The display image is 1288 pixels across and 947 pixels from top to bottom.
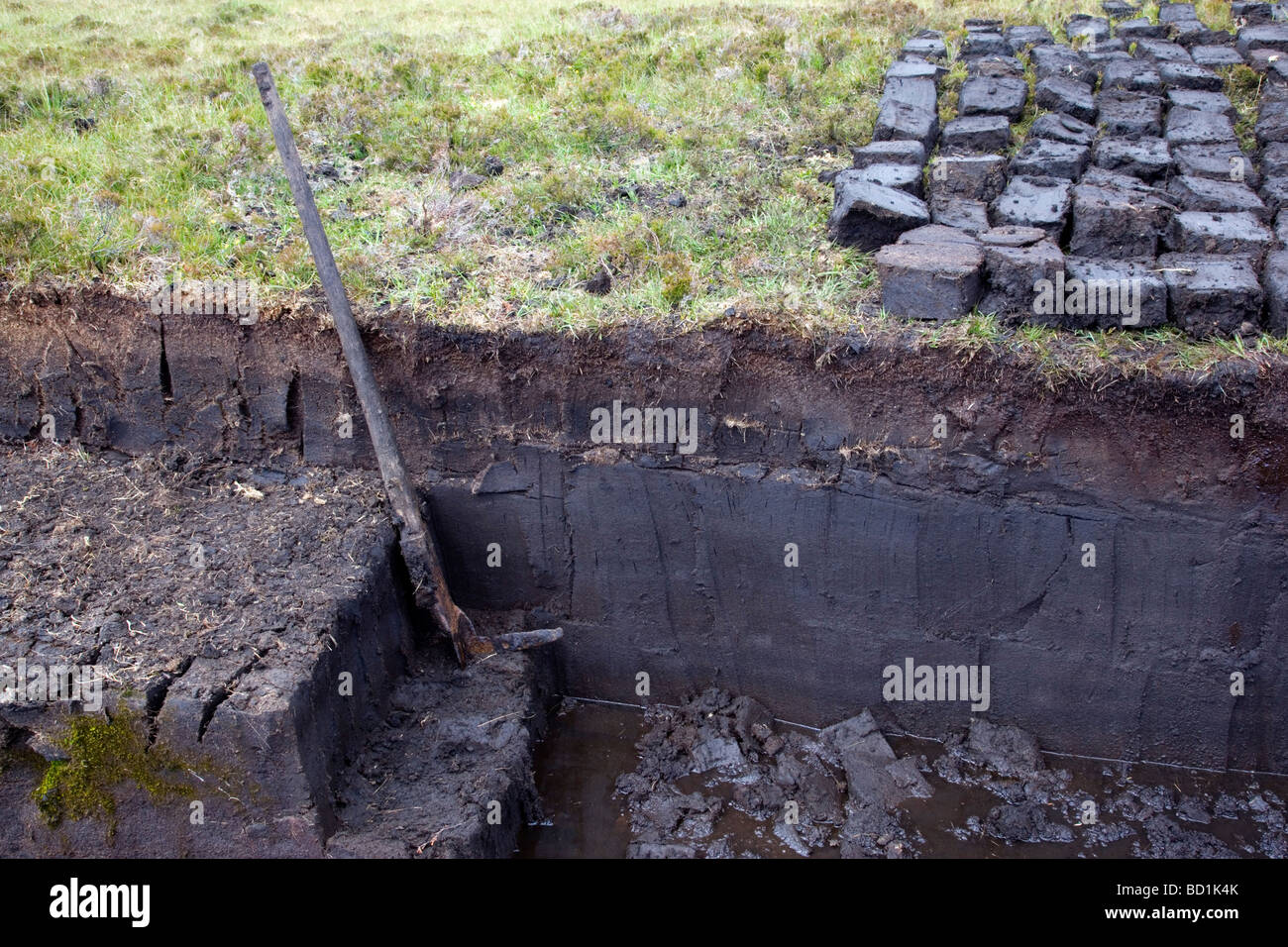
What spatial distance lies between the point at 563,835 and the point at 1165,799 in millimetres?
2630

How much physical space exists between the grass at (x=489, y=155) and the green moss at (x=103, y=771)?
2.03 metres

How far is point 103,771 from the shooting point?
3.64 m

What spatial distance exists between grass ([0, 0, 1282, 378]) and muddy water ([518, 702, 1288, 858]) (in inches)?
78.1

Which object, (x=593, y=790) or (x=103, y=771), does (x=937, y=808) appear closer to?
(x=593, y=790)

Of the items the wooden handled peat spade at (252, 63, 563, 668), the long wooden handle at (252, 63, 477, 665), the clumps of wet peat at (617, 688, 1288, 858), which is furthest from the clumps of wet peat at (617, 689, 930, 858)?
the long wooden handle at (252, 63, 477, 665)

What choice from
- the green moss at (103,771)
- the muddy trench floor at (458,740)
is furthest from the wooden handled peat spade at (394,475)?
the green moss at (103,771)

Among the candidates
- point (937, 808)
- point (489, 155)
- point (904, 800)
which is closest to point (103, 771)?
point (904, 800)

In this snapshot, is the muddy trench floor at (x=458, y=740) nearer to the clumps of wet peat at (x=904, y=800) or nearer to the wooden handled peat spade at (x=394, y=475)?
the clumps of wet peat at (x=904, y=800)

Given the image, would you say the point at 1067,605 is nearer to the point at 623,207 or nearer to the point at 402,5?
the point at 623,207

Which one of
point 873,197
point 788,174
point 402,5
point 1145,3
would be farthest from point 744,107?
point 402,5

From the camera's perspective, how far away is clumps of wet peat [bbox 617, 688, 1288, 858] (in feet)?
13.6

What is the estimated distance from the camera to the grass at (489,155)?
15.4 ft

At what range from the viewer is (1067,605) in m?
4.37

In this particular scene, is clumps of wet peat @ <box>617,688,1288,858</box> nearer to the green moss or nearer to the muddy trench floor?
Answer: the muddy trench floor
